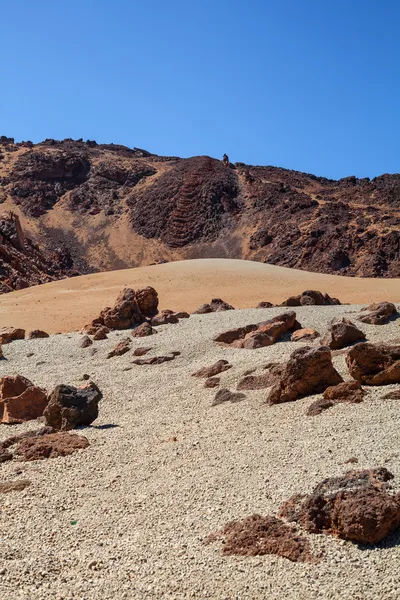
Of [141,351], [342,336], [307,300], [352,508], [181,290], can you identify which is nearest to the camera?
[352,508]

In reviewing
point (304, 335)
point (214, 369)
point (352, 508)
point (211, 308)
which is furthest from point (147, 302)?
point (352, 508)

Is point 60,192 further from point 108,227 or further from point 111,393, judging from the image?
point 111,393

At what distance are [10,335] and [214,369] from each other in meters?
10.1

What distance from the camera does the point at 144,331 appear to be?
65.4 ft

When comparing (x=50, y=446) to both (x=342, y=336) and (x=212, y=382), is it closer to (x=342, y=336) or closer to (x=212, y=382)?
(x=212, y=382)

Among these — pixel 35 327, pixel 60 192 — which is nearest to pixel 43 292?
pixel 35 327

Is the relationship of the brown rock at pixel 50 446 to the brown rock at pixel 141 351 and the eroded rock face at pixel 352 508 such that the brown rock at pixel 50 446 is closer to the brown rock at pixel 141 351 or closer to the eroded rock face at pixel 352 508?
the eroded rock face at pixel 352 508

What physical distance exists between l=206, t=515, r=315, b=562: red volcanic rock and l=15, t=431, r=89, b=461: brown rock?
439 centimetres

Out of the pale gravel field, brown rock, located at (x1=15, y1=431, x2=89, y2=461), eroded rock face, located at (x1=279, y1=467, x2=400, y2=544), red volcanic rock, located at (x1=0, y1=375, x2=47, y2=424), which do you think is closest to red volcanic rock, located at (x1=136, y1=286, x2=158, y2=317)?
the pale gravel field

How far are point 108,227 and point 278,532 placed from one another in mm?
75695

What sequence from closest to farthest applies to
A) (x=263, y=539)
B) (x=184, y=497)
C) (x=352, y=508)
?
(x=352, y=508) < (x=263, y=539) < (x=184, y=497)

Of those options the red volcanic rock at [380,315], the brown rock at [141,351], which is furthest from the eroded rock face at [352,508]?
the brown rock at [141,351]

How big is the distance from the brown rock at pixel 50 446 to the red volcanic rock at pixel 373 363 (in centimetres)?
459

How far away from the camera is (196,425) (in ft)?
36.5
